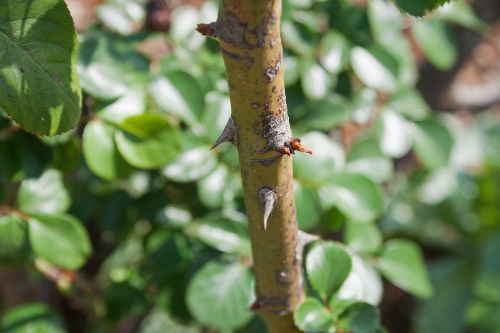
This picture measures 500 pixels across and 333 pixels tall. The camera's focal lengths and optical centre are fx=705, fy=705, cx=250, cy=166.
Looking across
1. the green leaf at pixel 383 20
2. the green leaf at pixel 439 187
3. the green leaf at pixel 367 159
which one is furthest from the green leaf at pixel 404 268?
the green leaf at pixel 439 187

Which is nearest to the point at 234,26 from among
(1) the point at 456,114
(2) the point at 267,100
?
(2) the point at 267,100

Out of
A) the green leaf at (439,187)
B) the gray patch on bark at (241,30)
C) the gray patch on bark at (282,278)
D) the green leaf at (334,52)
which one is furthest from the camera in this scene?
the green leaf at (439,187)

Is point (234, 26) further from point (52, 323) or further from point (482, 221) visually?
point (482, 221)

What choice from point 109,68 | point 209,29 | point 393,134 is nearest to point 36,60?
point 209,29

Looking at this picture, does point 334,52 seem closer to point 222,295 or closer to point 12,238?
point 222,295

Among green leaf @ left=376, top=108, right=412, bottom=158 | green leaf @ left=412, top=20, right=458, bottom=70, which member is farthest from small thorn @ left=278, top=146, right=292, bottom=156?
green leaf @ left=412, top=20, right=458, bottom=70

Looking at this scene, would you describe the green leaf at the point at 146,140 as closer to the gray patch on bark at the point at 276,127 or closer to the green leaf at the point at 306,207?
the green leaf at the point at 306,207
